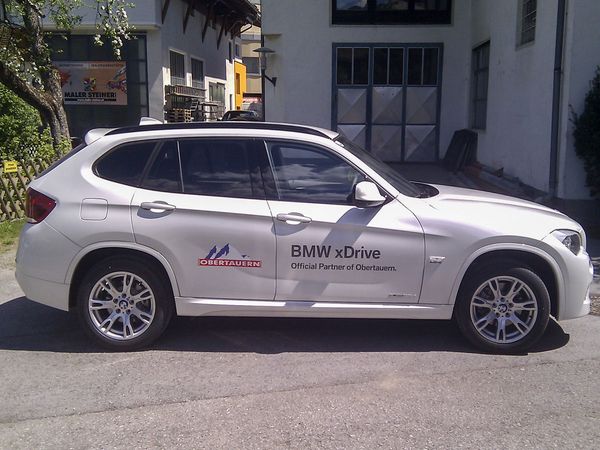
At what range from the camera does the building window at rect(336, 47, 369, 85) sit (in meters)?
16.8

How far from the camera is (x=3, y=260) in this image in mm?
8516

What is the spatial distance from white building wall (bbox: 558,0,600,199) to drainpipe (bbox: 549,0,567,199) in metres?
0.13

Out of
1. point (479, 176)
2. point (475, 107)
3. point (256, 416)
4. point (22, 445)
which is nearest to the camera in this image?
point (22, 445)

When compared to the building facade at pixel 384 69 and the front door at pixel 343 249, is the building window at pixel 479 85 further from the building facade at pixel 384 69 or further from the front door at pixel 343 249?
the front door at pixel 343 249

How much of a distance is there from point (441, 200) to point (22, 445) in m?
3.61

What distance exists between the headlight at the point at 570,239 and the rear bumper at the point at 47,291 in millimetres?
3963

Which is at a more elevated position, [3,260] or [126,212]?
[126,212]

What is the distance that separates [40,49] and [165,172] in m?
9.23

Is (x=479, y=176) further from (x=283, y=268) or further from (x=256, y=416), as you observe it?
(x=256, y=416)

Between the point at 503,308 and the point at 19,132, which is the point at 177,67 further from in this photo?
the point at 503,308

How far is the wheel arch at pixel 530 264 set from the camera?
521 centimetres

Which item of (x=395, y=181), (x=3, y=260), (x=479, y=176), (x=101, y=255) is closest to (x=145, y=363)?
(x=101, y=255)

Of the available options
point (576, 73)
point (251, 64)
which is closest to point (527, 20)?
point (576, 73)

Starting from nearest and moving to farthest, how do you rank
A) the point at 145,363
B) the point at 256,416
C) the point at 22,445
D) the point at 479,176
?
the point at 22,445
the point at 256,416
the point at 145,363
the point at 479,176
